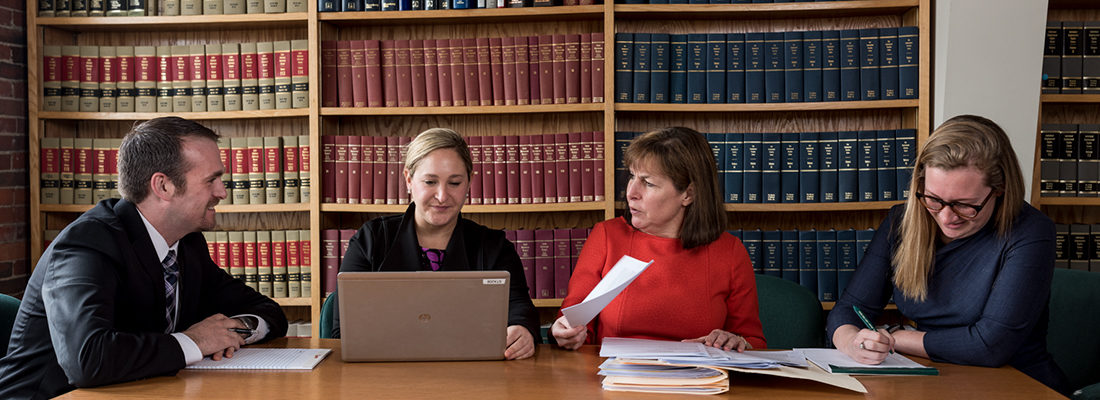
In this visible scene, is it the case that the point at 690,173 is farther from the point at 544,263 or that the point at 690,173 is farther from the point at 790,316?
the point at 544,263

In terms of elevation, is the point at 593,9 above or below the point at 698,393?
above

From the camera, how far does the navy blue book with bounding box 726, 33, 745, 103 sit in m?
3.16

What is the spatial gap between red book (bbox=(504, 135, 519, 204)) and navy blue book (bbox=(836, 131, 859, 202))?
127 centimetres

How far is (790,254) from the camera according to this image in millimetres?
3170

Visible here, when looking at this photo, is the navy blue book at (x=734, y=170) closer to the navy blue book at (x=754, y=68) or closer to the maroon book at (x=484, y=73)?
the navy blue book at (x=754, y=68)

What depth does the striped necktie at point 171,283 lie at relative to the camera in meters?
1.85

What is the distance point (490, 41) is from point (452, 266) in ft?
4.32

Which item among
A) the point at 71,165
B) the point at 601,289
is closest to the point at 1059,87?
the point at 601,289

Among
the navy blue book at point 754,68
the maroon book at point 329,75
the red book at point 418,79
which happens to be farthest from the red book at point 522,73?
the navy blue book at point 754,68

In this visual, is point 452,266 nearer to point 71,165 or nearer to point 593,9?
point 593,9

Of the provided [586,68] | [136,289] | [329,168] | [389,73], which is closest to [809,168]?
[586,68]

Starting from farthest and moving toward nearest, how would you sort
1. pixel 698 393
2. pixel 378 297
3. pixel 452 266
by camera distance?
pixel 452 266 < pixel 378 297 < pixel 698 393

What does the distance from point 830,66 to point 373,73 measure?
1822 millimetres

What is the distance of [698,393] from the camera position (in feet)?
4.73
